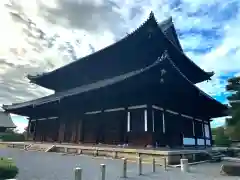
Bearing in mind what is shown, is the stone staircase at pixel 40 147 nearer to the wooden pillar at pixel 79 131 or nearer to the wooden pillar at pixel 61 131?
the wooden pillar at pixel 61 131

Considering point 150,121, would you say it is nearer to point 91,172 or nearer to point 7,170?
point 91,172

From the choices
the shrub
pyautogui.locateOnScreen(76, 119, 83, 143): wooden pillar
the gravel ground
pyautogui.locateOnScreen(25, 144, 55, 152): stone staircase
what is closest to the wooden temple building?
pyautogui.locateOnScreen(76, 119, 83, 143): wooden pillar

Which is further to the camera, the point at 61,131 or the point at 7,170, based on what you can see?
the point at 61,131

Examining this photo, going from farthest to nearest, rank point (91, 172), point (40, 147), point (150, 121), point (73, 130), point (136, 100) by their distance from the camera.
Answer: point (73, 130) → point (40, 147) → point (136, 100) → point (150, 121) → point (91, 172)

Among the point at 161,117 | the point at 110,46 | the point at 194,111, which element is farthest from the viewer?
the point at 194,111

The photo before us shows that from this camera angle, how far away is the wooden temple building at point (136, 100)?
15.1 m

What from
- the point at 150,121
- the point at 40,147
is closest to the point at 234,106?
the point at 150,121

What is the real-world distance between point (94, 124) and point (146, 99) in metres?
5.49

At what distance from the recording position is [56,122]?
2280cm

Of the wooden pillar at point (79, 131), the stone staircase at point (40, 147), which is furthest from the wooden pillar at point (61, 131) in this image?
the wooden pillar at point (79, 131)

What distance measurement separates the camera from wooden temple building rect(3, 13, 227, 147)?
15.1 metres

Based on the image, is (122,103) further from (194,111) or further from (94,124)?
(194,111)

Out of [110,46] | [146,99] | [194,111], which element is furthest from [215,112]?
[110,46]

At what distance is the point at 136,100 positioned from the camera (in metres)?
15.8
